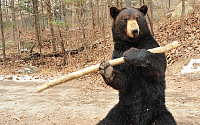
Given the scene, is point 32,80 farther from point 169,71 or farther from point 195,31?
point 195,31

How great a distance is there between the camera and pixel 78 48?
705 inches

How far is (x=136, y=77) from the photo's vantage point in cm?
248

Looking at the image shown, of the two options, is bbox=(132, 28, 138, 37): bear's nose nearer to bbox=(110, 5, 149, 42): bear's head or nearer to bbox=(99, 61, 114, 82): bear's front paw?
bbox=(110, 5, 149, 42): bear's head

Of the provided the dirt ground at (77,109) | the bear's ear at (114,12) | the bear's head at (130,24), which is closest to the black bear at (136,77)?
the bear's head at (130,24)

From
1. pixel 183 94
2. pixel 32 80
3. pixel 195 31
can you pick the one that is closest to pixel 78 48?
pixel 32 80

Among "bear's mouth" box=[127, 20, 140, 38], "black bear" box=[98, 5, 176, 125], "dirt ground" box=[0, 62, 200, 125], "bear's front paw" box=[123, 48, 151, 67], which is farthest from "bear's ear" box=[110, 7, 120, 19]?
"dirt ground" box=[0, 62, 200, 125]

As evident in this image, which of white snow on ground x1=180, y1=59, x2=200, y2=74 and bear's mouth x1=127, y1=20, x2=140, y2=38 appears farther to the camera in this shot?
white snow on ground x1=180, y1=59, x2=200, y2=74

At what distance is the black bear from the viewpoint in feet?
7.27

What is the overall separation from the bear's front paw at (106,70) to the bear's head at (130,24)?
58 cm

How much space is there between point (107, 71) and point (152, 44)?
0.83 meters

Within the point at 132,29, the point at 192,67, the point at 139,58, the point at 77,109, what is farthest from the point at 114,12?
the point at 192,67

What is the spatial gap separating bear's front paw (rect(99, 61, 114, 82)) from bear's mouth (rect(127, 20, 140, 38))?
57cm

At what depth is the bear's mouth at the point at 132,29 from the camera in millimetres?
2373

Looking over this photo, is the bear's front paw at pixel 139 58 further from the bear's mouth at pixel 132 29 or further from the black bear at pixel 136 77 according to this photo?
the bear's mouth at pixel 132 29
